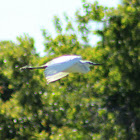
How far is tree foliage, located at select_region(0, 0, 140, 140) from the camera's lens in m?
10.3

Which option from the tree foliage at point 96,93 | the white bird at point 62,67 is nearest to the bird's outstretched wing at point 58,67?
the white bird at point 62,67

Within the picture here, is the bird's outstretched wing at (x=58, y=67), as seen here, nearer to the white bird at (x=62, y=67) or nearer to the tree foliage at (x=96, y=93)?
the white bird at (x=62, y=67)

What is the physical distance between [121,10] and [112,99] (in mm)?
2491

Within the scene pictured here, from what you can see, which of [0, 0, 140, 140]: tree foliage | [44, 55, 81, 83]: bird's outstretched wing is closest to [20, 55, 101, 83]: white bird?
[44, 55, 81, 83]: bird's outstretched wing

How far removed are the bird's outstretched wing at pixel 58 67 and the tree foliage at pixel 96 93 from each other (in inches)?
90.9

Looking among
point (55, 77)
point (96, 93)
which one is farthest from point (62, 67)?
point (96, 93)

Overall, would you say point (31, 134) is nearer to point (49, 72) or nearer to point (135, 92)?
point (135, 92)

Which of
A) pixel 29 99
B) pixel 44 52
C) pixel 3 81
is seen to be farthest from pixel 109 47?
pixel 3 81

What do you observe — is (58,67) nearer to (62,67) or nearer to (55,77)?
(62,67)

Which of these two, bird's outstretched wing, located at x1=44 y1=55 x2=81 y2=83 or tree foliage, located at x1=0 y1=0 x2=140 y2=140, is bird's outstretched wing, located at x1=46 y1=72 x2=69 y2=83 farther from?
tree foliage, located at x1=0 y1=0 x2=140 y2=140

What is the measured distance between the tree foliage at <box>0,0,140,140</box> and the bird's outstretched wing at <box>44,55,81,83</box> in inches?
90.9

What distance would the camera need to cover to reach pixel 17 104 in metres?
13.1

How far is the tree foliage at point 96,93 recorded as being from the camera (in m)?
10.3

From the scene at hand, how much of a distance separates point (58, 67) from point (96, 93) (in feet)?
13.1
